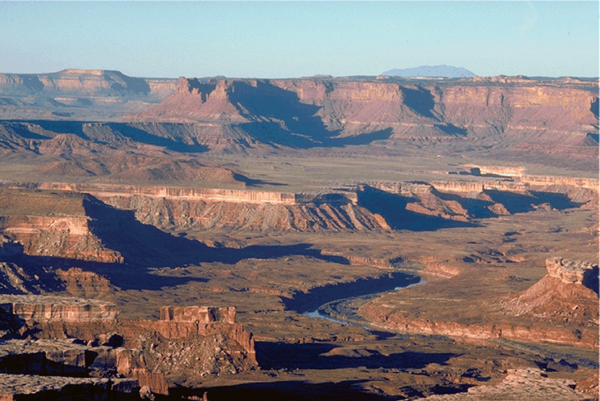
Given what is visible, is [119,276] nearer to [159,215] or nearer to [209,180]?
[159,215]

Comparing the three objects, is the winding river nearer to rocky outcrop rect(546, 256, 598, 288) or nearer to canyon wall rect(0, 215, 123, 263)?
rocky outcrop rect(546, 256, 598, 288)

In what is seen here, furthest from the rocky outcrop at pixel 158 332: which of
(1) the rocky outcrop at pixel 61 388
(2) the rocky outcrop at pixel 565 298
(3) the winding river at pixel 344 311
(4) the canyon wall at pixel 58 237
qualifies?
(4) the canyon wall at pixel 58 237

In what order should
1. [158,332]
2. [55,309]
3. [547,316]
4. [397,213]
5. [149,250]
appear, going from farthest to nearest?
1. [397,213]
2. [149,250]
3. [547,316]
4. [158,332]
5. [55,309]

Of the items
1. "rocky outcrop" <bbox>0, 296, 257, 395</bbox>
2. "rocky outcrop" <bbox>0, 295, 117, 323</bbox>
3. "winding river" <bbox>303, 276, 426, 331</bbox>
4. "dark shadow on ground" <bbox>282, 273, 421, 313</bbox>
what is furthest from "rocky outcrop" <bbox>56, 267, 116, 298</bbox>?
"rocky outcrop" <bbox>0, 295, 117, 323</bbox>

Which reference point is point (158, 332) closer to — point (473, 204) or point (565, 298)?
point (565, 298)

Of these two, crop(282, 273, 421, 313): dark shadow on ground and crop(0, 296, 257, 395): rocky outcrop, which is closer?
crop(0, 296, 257, 395): rocky outcrop

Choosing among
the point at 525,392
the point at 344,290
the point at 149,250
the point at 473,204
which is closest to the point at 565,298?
the point at 344,290

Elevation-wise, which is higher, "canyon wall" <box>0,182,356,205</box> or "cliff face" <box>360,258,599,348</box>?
"cliff face" <box>360,258,599,348</box>

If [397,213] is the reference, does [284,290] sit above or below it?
above

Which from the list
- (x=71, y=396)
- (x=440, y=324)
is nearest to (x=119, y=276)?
(x=440, y=324)
